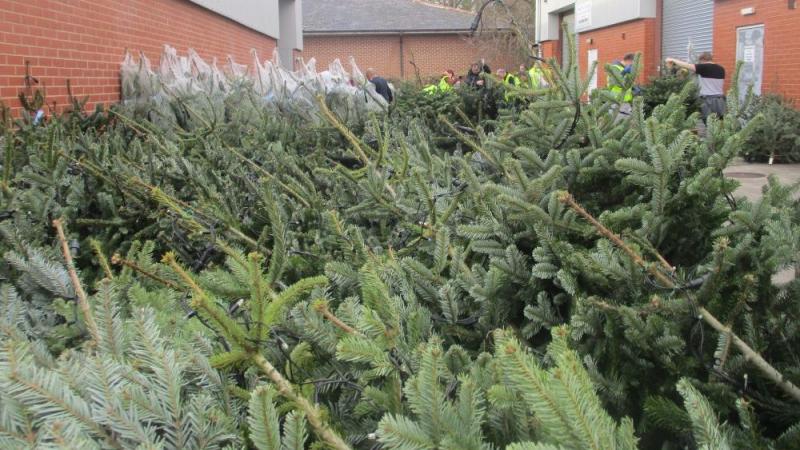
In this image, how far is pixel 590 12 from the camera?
26375mm

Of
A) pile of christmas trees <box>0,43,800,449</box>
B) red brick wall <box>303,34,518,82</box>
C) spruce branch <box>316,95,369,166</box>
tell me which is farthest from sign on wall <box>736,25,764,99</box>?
red brick wall <box>303,34,518,82</box>

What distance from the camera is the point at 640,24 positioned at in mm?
22297

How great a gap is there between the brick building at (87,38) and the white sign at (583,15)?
1658 cm

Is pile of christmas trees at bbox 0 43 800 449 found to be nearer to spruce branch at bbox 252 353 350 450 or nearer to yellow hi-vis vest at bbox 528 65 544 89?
spruce branch at bbox 252 353 350 450

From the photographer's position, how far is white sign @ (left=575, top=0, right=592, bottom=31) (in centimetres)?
2655

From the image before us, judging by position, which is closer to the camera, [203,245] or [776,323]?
[776,323]

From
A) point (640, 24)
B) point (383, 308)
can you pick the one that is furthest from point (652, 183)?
point (640, 24)

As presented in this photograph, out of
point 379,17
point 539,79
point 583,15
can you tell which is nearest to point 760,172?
point 539,79

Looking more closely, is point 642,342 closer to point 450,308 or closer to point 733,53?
point 450,308

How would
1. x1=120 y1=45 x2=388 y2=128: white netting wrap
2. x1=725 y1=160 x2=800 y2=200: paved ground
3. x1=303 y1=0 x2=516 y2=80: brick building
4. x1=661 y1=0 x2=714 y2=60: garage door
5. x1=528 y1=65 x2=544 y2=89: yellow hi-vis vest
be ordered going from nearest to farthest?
x1=528 y1=65 x2=544 y2=89: yellow hi-vis vest
x1=120 y1=45 x2=388 y2=128: white netting wrap
x1=725 y1=160 x2=800 y2=200: paved ground
x1=661 y1=0 x2=714 y2=60: garage door
x1=303 y1=0 x2=516 y2=80: brick building

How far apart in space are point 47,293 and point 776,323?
2.05 meters

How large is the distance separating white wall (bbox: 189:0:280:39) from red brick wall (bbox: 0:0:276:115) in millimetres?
1083

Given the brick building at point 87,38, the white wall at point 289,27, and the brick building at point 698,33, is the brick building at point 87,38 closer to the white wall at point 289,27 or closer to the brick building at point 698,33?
the brick building at point 698,33

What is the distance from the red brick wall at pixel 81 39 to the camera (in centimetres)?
650
